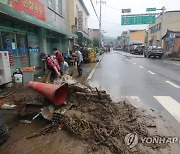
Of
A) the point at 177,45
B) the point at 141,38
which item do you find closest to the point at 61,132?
the point at 177,45

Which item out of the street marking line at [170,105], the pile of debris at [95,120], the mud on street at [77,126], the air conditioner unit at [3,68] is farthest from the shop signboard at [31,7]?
the street marking line at [170,105]

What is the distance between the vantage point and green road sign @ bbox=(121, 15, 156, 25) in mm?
30844

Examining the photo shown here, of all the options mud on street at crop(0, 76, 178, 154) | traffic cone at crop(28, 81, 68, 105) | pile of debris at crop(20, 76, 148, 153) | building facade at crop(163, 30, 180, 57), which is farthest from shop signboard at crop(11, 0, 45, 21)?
building facade at crop(163, 30, 180, 57)

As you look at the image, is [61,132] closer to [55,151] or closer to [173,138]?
[55,151]

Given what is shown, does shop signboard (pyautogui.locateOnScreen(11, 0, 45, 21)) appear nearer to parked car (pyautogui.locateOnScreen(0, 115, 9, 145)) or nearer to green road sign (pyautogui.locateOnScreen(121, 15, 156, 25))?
parked car (pyautogui.locateOnScreen(0, 115, 9, 145))

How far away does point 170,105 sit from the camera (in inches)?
229

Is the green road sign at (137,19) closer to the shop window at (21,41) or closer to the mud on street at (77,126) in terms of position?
the shop window at (21,41)

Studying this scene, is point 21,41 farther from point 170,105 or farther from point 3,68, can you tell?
point 170,105

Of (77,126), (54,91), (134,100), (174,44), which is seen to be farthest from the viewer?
(174,44)

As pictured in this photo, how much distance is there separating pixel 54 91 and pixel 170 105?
379 cm

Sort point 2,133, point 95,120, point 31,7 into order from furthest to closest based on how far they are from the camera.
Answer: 1. point 31,7
2. point 95,120
3. point 2,133

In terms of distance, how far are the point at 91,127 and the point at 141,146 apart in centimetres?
108

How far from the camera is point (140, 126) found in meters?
4.16

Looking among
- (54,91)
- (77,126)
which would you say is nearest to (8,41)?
(54,91)
